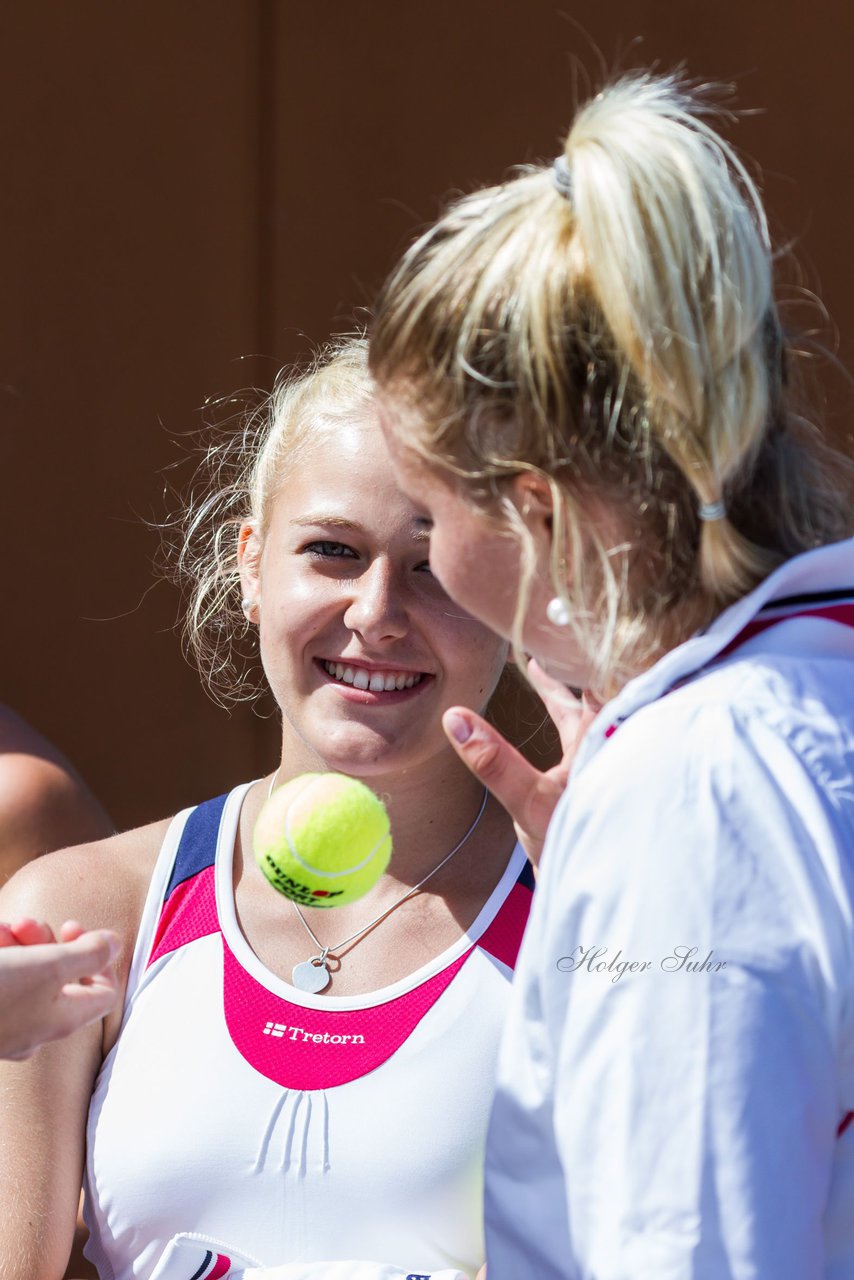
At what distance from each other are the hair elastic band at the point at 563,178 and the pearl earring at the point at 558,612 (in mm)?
328

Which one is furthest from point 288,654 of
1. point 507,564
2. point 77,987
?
point 507,564

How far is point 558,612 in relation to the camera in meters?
1.16

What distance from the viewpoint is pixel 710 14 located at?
3801 mm

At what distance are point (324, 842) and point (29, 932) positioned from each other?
14.1 inches

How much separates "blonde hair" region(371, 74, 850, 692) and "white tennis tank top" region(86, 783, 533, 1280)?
72cm

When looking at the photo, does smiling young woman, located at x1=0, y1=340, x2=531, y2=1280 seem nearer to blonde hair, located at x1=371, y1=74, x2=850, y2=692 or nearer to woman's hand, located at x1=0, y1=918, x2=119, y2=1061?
woman's hand, located at x1=0, y1=918, x2=119, y2=1061

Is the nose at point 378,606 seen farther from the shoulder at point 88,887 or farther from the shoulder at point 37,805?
the shoulder at point 37,805

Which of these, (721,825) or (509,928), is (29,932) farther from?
(721,825)

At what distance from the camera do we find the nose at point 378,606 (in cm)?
190

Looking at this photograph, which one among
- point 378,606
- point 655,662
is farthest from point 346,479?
point 655,662

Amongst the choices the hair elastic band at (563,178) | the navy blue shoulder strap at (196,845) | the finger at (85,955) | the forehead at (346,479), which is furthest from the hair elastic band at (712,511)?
the navy blue shoulder strap at (196,845)

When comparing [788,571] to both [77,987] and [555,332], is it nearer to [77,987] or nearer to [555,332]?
[555,332]

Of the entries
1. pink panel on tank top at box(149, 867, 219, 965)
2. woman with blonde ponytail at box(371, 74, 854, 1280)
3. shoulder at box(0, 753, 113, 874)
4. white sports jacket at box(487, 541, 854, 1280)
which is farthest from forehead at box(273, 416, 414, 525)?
white sports jacket at box(487, 541, 854, 1280)

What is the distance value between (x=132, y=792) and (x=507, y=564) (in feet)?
10.2
